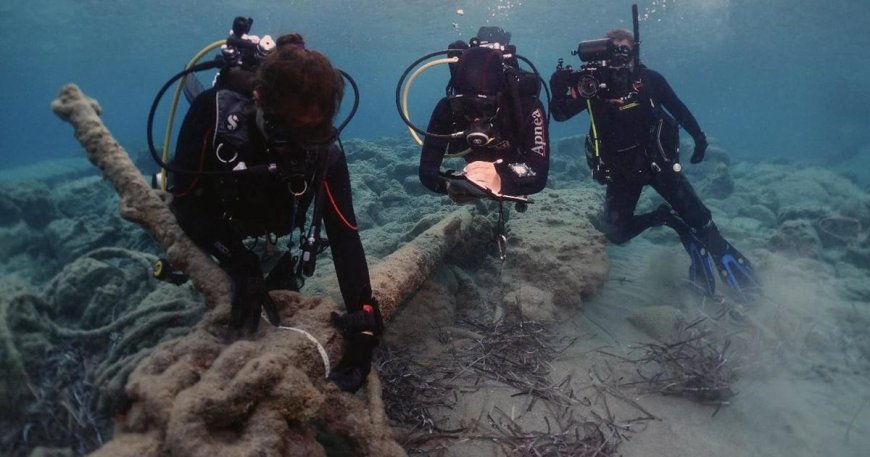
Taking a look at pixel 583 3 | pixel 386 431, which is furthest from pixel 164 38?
pixel 386 431

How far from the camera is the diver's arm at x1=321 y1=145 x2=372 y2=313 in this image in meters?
2.90

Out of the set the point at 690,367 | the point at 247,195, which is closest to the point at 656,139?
the point at 690,367

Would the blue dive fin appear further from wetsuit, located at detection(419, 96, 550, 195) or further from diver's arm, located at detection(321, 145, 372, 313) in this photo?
diver's arm, located at detection(321, 145, 372, 313)

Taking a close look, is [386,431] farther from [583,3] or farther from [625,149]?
[583,3]

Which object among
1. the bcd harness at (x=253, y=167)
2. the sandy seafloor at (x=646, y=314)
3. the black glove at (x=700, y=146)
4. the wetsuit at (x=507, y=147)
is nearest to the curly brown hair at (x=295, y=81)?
the bcd harness at (x=253, y=167)

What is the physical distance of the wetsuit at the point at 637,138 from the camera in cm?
586

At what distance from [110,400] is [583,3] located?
119 feet

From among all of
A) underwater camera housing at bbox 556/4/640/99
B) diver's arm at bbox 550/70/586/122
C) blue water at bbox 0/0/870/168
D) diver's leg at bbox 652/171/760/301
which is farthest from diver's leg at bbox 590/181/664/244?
blue water at bbox 0/0/870/168

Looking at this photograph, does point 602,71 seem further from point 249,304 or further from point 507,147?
point 249,304

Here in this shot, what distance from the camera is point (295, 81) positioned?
2131 mm

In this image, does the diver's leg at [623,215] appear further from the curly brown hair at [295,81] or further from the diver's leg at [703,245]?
the curly brown hair at [295,81]

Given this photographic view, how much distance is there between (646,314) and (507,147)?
2650 millimetres

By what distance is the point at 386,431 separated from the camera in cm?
243

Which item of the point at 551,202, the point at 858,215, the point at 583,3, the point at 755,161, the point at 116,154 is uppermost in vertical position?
the point at 583,3
